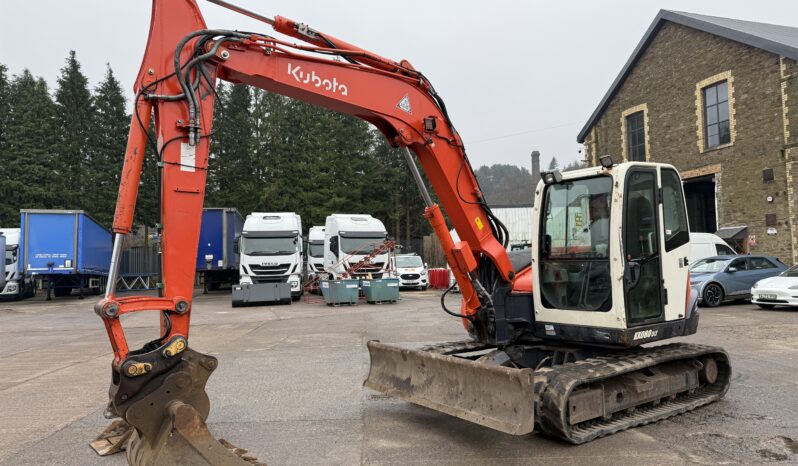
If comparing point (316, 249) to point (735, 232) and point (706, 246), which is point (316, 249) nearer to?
point (706, 246)

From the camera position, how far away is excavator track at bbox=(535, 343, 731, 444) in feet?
15.4

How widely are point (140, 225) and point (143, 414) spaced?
128 ft

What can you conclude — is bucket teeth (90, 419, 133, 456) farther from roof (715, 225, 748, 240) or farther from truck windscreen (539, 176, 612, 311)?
roof (715, 225, 748, 240)

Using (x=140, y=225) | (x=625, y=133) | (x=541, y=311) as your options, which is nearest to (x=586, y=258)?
(x=541, y=311)

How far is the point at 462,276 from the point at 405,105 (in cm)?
185

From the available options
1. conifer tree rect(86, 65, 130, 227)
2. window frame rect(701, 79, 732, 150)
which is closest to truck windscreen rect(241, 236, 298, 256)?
window frame rect(701, 79, 732, 150)

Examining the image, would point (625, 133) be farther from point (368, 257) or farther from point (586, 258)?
point (586, 258)

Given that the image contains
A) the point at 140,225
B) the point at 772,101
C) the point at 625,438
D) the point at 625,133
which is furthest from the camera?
the point at 140,225

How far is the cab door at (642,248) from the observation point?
5.26 metres

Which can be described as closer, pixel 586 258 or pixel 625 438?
pixel 625 438

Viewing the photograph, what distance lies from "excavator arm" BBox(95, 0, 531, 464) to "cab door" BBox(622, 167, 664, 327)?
1418 mm

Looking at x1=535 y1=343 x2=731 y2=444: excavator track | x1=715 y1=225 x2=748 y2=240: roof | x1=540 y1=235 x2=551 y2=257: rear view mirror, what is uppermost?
x1=715 y1=225 x2=748 y2=240: roof

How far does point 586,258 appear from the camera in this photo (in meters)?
5.47

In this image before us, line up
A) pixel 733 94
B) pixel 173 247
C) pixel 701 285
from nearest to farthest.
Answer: pixel 173 247 → pixel 701 285 → pixel 733 94
